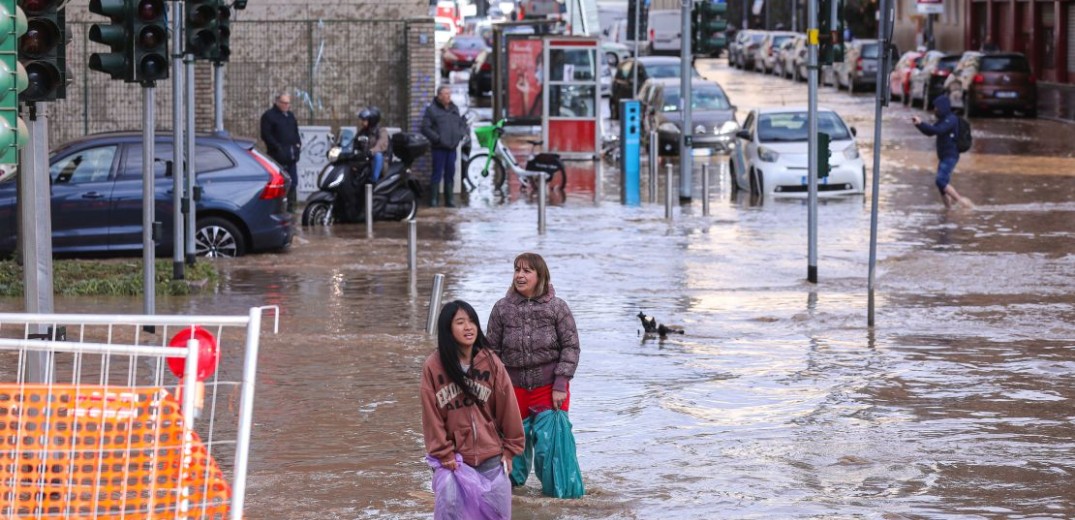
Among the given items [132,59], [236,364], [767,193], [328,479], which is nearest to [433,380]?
[328,479]

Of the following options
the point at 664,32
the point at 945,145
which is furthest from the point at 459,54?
the point at 945,145

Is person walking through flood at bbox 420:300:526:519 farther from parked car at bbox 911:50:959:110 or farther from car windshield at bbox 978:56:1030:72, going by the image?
parked car at bbox 911:50:959:110

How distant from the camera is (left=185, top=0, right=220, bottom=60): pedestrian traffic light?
1540 cm

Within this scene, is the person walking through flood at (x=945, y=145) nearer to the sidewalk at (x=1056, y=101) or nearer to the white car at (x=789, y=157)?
the white car at (x=789, y=157)

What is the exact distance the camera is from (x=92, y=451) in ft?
20.9

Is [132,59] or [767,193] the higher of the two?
[132,59]

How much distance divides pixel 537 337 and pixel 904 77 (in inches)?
1889

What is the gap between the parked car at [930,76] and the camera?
50406mm

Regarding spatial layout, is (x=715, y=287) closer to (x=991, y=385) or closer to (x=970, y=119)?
(x=991, y=385)

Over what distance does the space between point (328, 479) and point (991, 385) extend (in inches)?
194

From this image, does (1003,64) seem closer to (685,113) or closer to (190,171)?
(685,113)

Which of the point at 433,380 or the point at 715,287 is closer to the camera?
the point at 433,380

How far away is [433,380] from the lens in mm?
7457

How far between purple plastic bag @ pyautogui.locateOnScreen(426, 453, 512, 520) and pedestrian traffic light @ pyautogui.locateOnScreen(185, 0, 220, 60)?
868 cm
